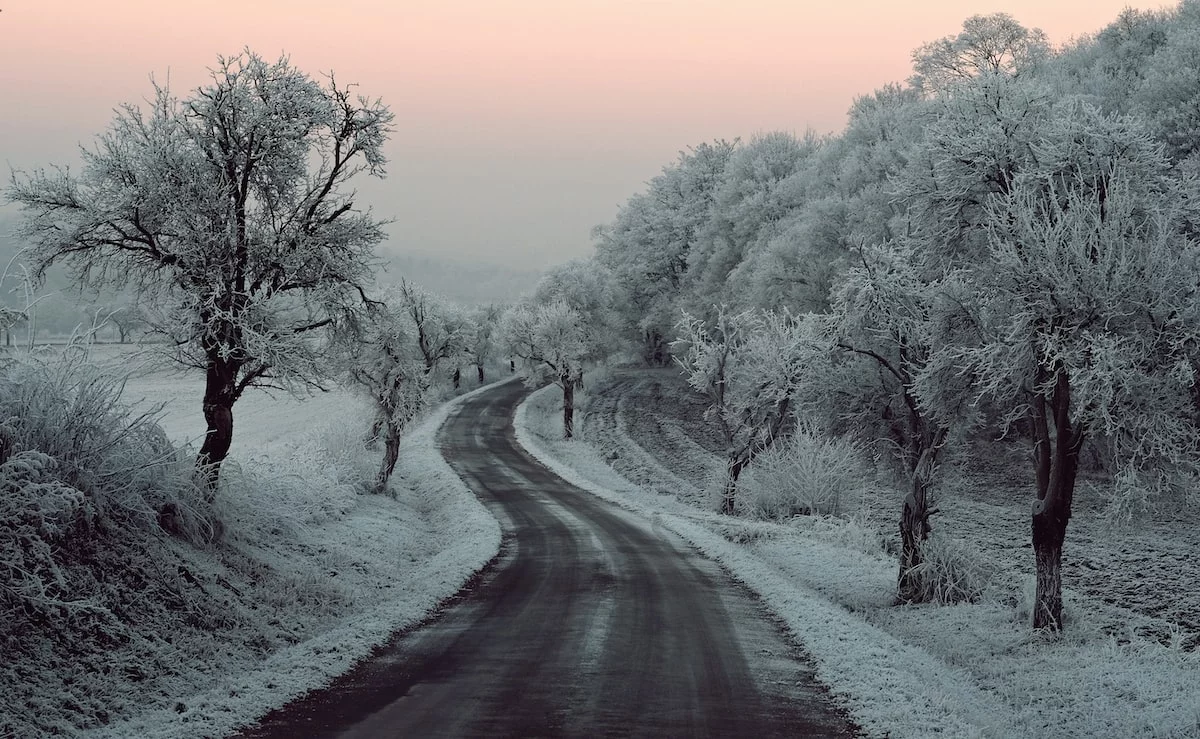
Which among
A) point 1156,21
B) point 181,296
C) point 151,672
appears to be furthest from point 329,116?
point 1156,21

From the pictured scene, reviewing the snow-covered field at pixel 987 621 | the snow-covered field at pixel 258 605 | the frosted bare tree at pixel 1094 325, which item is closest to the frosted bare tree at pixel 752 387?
the snow-covered field at pixel 987 621

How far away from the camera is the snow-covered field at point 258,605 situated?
8156mm

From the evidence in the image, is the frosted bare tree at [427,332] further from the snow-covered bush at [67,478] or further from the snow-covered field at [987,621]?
the snow-covered bush at [67,478]

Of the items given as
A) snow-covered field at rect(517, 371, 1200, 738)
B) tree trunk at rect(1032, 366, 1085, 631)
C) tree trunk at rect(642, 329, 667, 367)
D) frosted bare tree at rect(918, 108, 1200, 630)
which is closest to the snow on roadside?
snow-covered field at rect(517, 371, 1200, 738)

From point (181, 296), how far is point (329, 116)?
4.23 meters

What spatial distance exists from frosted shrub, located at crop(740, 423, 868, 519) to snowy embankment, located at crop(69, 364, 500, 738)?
33.2ft

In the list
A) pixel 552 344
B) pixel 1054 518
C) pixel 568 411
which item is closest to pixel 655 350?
pixel 552 344

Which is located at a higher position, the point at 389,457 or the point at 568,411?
the point at 568,411

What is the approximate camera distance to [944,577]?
16750 millimetres

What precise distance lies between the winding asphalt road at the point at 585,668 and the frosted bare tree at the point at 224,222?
5670 mm

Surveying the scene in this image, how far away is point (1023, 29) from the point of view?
149 ft

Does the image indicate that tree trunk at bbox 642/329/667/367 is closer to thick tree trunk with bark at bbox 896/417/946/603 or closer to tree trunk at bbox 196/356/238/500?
thick tree trunk with bark at bbox 896/417/946/603

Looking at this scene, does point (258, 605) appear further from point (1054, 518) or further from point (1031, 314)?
point (1054, 518)

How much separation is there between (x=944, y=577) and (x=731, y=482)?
15.9 metres
